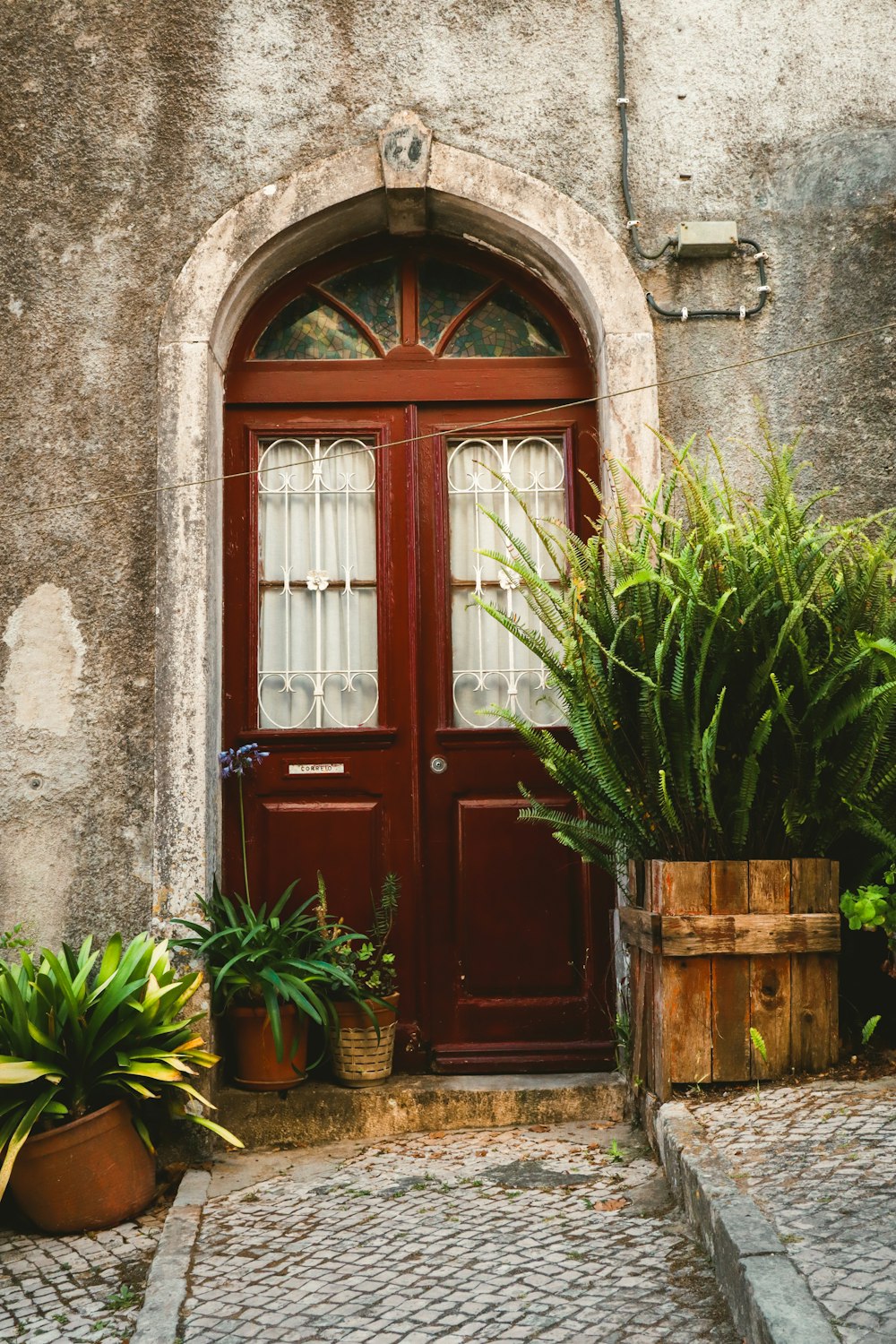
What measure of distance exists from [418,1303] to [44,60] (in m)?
4.85

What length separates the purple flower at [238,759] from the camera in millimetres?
4730

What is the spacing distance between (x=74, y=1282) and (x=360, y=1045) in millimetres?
1415

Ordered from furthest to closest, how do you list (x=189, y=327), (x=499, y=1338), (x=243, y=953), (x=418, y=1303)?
(x=189, y=327)
(x=243, y=953)
(x=418, y=1303)
(x=499, y=1338)

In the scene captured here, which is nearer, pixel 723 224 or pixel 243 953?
pixel 243 953

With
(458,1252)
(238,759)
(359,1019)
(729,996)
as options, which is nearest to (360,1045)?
(359,1019)

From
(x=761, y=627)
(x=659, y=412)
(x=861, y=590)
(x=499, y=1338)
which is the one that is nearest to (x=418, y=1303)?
(x=499, y=1338)

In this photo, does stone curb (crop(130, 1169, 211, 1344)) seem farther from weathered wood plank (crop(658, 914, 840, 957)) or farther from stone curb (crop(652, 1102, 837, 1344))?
weathered wood plank (crop(658, 914, 840, 957))

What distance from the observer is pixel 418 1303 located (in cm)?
287

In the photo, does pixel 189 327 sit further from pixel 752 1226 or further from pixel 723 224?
pixel 752 1226

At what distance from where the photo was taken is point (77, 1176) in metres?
3.58

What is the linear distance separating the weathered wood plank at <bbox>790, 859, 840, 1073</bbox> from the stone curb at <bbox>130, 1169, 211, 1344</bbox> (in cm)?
192

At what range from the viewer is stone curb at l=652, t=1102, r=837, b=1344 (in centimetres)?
232

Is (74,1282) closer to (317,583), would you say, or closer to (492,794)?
(492,794)

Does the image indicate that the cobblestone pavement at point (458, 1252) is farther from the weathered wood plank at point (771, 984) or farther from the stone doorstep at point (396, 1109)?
the weathered wood plank at point (771, 984)
